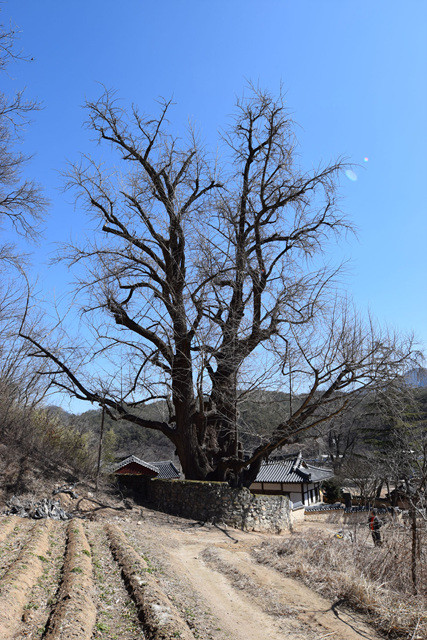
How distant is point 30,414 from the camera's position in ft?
49.8

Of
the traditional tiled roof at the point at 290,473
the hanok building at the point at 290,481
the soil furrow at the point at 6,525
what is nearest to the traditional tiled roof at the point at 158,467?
the hanok building at the point at 290,481

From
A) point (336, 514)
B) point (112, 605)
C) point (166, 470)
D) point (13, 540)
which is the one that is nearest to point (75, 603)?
point (112, 605)

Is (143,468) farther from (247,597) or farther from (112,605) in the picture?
(112,605)

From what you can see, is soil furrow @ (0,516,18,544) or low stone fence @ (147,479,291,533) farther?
low stone fence @ (147,479,291,533)

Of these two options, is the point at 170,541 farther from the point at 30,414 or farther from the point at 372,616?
the point at 30,414

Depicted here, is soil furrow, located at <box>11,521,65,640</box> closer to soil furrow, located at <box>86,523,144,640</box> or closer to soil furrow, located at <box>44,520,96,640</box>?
soil furrow, located at <box>44,520,96,640</box>

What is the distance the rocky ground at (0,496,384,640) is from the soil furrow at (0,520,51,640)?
0.05 ft

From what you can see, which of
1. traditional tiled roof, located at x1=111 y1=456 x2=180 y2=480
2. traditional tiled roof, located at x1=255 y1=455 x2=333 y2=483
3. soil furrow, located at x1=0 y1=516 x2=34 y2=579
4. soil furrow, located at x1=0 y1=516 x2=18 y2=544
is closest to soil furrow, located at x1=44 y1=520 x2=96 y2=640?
soil furrow, located at x1=0 y1=516 x2=34 y2=579

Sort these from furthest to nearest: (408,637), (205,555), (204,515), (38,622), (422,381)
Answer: (204,515), (422,381), (205,555), (408,637), (38,622)

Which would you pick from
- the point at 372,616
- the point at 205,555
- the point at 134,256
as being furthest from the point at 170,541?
the point at 134,256

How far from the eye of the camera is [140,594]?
16.5ft

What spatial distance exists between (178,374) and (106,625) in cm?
901

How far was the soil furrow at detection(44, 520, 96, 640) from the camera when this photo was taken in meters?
3.93

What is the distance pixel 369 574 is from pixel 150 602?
359cm
